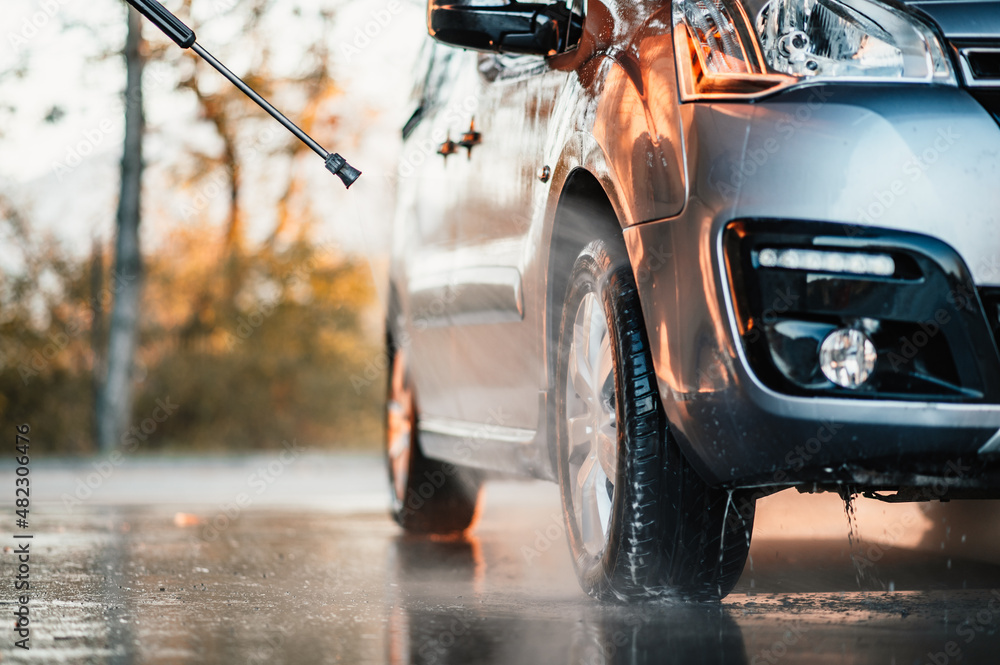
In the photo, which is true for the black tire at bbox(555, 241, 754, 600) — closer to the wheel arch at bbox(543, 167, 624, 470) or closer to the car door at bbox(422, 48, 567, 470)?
the wheel arch at bbox(543, 167, 624, 470)

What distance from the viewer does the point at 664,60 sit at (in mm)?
3041

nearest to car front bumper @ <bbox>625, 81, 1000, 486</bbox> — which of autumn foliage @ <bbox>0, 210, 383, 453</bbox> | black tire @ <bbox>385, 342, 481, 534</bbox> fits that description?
black tire @ <bbox>385, 342, 481, 534</bbox>

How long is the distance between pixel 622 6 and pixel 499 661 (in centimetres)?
162

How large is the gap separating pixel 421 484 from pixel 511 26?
262 cm

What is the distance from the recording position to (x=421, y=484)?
579cm

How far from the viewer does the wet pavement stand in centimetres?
283

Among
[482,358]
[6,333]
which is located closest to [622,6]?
[482,358]

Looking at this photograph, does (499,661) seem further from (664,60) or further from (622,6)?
(622,6)
